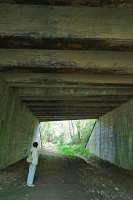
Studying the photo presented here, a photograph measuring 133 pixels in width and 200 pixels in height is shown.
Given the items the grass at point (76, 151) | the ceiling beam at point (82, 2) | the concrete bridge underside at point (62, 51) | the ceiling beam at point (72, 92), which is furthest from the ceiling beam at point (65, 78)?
the grass at point (76, 151)

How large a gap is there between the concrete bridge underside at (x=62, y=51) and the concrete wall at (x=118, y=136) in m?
1.72

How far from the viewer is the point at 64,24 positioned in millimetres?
6492

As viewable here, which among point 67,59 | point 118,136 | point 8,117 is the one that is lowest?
point 118,136

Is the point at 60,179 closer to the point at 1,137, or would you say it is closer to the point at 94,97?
the point at 1,137

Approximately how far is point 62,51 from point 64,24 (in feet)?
6.55

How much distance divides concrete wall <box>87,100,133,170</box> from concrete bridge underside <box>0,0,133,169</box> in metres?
1.72

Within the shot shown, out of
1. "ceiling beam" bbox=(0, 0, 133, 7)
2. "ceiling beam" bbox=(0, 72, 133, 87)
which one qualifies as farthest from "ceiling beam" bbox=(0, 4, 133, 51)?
"ceiling beam" bbox=(0, 72, 133, 87)

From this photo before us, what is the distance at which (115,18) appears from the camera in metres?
6.52

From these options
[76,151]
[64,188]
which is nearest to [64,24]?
[64,188]

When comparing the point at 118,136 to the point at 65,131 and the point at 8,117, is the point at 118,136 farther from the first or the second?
the point at 65,131

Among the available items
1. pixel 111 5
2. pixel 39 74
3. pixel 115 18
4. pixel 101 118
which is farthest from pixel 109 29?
pixel 101 118

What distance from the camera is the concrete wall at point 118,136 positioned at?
1652 centimetres

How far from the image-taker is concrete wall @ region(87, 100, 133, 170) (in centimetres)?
1652

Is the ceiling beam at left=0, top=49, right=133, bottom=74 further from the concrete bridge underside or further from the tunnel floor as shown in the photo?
the tunnel floor
